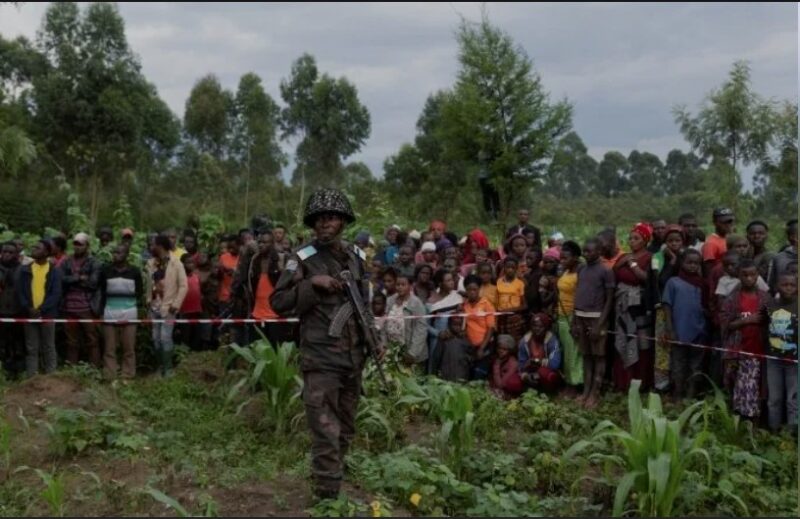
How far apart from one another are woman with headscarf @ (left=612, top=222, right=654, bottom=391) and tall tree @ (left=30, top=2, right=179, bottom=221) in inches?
776

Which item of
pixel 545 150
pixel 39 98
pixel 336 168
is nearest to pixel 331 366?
pixel 545 150

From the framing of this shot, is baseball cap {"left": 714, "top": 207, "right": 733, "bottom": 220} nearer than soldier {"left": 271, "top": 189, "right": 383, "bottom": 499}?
No

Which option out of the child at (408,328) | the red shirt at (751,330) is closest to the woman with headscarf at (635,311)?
the red shirt at (751,330)

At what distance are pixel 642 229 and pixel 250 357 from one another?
388 cm

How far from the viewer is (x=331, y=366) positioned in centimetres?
509

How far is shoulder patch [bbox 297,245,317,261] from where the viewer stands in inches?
205

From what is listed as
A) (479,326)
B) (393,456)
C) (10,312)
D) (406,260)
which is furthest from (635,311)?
(10,312)

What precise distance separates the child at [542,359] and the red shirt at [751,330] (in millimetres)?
1958

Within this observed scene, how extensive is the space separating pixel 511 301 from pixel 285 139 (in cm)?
2238

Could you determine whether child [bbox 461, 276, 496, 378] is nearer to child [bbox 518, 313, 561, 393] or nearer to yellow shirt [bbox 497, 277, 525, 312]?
yellow shirt [bbox 497, 277, 525, 312]

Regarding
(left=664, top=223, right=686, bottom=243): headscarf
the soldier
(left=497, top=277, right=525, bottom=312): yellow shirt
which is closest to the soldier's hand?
the soldier

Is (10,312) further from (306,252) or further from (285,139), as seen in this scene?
(285,139)

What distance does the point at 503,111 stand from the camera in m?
18.8

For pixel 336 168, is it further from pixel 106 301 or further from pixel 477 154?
pixel 106 301
